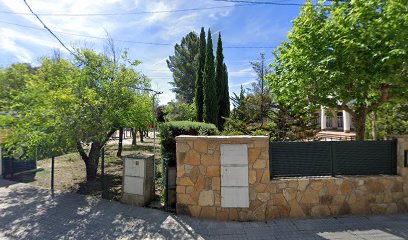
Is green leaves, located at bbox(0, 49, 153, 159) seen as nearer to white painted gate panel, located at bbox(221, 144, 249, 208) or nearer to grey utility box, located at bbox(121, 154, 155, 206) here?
grey utility box, located at bbox(121, 154, 155, 206)

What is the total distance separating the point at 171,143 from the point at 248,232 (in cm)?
282

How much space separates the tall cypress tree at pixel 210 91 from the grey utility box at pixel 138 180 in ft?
19.0

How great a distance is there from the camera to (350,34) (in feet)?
A: 14.9

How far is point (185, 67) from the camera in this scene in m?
28.1

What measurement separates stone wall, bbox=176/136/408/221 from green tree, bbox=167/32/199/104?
2369 centimetres

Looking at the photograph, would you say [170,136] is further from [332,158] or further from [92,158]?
[332,158]

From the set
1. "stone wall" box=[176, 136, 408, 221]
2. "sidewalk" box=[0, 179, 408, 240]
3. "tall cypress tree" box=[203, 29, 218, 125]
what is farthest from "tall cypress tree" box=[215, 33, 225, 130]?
"sidewalk" box=[0, 179, 408, 240]

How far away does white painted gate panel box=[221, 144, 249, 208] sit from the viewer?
4.58 meters

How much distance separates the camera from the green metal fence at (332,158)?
4.71 metres

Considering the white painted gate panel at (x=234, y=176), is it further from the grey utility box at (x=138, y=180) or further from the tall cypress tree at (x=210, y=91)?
the tall cypress tree at (x=210, y=91)

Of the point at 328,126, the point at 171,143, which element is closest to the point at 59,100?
the point at 171,143

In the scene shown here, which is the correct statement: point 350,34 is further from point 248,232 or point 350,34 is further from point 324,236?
point 248,232

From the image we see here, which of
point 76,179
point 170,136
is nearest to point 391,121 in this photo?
point 170,136

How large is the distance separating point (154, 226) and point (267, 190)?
2.46 metres
